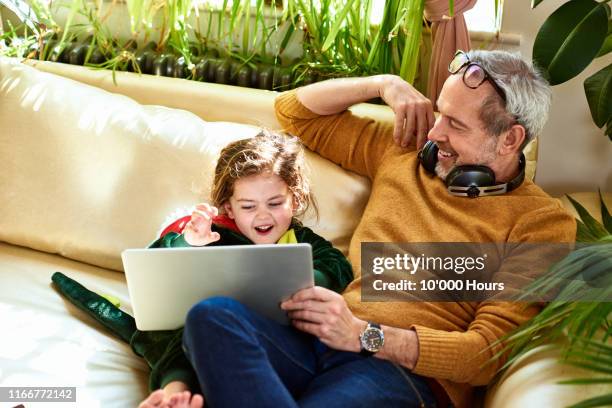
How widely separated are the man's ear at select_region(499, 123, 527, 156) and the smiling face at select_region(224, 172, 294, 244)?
0.48 m

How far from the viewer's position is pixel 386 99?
6.03ft

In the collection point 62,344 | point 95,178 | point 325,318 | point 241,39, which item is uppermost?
point 241,39

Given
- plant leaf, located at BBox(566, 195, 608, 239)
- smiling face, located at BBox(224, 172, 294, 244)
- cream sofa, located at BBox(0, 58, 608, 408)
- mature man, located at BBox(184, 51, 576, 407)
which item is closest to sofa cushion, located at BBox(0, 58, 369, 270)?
cream sofa, located at BBox(0, 58, 608, 408)

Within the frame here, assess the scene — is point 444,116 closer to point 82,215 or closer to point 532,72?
point 532,72

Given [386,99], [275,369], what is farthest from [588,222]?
[275,369]

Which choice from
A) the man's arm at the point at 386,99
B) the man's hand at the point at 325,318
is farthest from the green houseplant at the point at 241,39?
the man's hand at the point at 325,318

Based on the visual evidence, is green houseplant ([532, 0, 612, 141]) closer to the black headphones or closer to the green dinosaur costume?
the black headphones

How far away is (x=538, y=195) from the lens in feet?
5.39

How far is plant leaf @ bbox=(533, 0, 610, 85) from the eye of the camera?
5.87 ft

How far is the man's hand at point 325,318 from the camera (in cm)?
144

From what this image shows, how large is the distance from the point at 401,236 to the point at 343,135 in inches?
12.9

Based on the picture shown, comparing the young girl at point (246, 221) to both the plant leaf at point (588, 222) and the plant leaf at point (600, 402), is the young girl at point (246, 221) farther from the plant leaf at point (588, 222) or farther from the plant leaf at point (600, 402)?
the plant leaf at point (600, 402)

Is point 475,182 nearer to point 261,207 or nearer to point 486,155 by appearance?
point 486,155

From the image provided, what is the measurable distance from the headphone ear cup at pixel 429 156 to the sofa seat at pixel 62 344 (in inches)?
30.0
